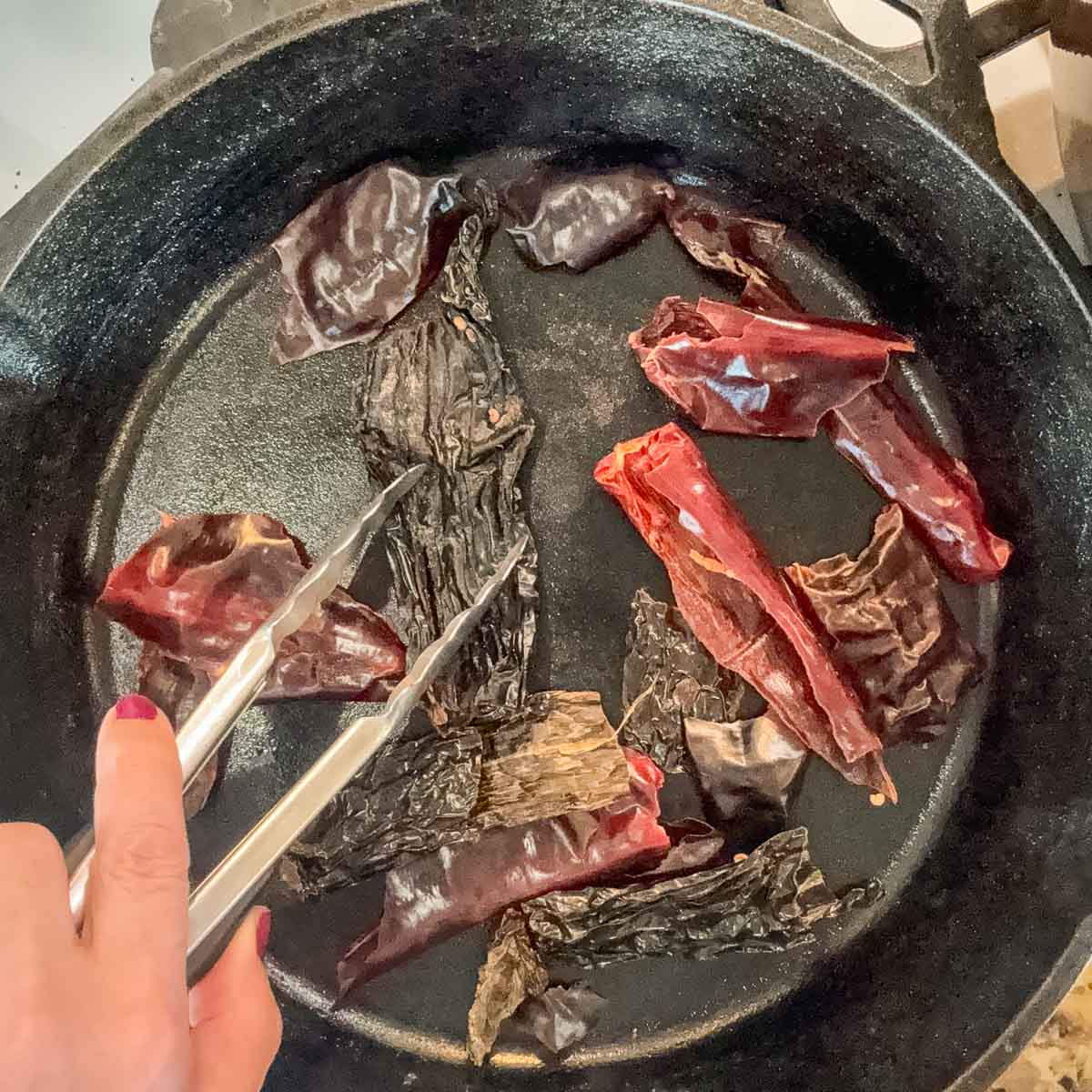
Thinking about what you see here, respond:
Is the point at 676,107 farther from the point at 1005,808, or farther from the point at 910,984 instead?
the point at 910,984

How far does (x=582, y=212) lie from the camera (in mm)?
1543

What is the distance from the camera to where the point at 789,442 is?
5.15 ft

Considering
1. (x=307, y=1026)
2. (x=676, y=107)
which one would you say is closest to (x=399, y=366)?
(x=676, y=107)

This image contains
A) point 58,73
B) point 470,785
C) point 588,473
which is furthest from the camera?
point 58,73

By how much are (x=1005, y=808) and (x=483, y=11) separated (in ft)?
4.98

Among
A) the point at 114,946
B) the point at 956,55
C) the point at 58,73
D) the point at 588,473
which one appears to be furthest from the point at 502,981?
the point at 58,73

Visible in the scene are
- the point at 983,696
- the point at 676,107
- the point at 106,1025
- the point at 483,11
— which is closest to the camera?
the point at 106,1025

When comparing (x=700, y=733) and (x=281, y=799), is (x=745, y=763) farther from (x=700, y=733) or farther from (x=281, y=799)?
(x=281, y=799)

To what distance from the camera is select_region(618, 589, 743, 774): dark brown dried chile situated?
1.51 m

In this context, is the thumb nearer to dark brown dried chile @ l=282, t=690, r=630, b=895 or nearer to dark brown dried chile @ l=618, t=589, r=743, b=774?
dark brown dried chile @ l=282, t=690, r=630, b=895

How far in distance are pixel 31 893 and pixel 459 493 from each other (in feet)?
2.68

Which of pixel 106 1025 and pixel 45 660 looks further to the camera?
pixel 45 660

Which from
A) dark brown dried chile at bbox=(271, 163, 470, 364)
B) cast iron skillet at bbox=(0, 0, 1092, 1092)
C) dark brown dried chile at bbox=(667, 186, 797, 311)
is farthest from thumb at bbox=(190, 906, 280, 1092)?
dark brown dried chile at bbox=(667, 186, 797, 311)

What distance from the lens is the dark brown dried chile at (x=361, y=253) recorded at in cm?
154
